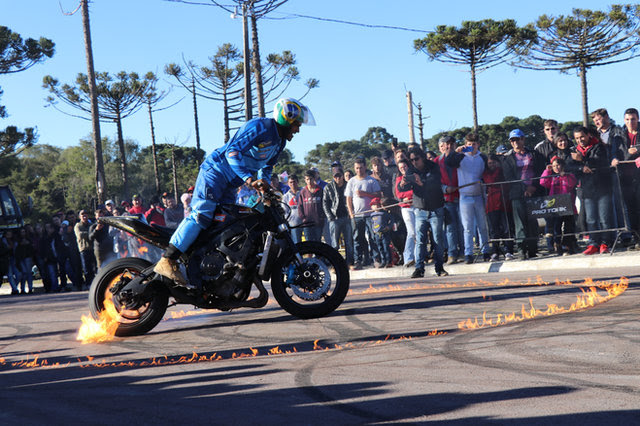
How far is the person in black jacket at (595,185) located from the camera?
1186 cm

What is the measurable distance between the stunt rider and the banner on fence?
6.54 metres

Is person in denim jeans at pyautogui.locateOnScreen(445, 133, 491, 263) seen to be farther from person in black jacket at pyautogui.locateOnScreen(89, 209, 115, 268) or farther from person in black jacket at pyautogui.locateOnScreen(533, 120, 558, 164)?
person in black jacket at pyautogui.locateOnScreen(89, 209, 115, 268)

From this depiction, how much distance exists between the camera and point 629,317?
236 inches

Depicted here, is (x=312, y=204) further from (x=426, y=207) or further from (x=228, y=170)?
(x=228, y=170)

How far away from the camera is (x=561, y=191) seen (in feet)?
40.6

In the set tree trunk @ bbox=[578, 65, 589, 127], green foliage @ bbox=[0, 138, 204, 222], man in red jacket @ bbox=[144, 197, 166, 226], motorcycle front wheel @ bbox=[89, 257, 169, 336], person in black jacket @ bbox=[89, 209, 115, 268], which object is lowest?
motorcycle front wheel @ bbox=[89, 257, 169, 336]

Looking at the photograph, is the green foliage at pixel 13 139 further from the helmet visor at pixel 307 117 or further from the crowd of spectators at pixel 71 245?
the helmet visor at pixel 307 117

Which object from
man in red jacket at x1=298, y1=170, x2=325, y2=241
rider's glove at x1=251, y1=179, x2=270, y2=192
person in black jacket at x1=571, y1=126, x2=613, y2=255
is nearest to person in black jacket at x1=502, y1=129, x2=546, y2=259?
person in black jacket at x1=571, y1=126, x2=613, y2=255

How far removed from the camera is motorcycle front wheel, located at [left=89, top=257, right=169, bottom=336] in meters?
7.05

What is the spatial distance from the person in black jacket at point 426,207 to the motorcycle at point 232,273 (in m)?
5.00

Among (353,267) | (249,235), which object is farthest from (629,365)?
(353,267)

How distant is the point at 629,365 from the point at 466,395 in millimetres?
1187

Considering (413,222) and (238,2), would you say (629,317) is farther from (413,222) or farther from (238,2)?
(238,2)

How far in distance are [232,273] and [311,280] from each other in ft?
2.61
